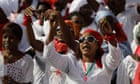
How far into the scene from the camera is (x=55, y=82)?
6.87 m

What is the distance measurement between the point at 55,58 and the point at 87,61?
1.43ft

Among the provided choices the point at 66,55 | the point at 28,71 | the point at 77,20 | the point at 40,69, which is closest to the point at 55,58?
the point at 66,55

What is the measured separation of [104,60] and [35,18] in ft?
9.10

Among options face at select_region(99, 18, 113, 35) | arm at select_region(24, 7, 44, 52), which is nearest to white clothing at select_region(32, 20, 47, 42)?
arm at select_region(24, 7, 44, 52)

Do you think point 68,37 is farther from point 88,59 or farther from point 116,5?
point 116,5

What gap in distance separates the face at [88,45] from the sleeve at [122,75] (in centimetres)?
47

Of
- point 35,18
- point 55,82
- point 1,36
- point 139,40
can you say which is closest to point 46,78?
point 55,82

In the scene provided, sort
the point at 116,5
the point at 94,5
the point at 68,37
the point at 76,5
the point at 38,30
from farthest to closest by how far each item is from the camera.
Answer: the point at 94,5
the point at 116,5
the point at 76,5
the point at 38,30
the point at 68,37

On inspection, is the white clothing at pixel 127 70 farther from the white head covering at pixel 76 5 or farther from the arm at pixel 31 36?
the white head covering at pixel 76 5

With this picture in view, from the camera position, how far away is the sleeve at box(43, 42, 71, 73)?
5.99m

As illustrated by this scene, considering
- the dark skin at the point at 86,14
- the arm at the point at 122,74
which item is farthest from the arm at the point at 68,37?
the dark skin at the point at 86,14

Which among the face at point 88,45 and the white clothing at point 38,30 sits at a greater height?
the face at point 88,45

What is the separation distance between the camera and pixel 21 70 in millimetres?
6211

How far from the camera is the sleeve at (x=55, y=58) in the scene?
19.6 ft
